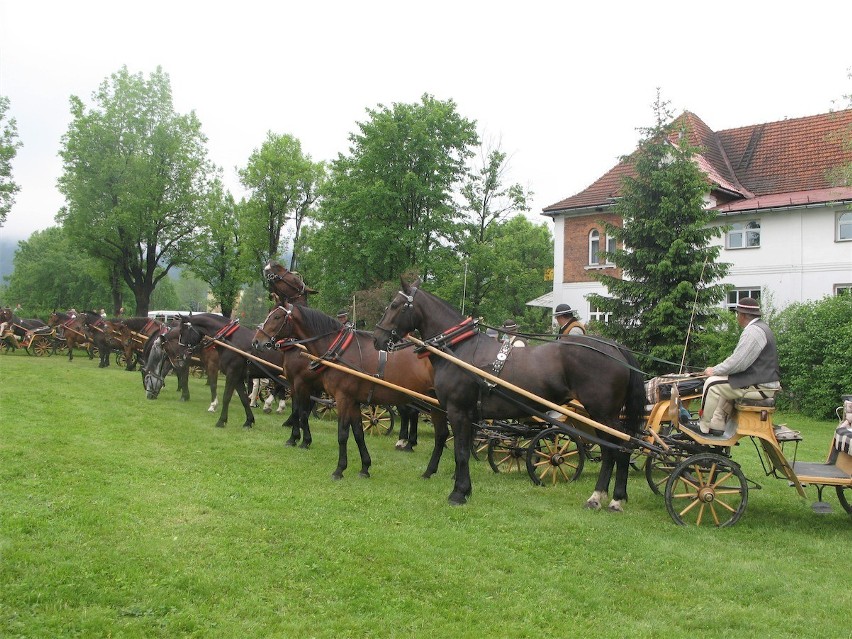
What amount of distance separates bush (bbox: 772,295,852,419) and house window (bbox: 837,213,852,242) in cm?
A: 578

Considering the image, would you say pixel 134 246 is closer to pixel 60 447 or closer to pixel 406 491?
pixel 60 447

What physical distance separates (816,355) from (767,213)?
8611 mm

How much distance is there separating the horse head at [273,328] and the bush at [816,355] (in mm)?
14992

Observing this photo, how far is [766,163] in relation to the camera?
28.5 metres

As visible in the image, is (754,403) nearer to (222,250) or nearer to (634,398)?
(634,398)

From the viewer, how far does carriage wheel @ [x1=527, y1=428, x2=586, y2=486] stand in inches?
371

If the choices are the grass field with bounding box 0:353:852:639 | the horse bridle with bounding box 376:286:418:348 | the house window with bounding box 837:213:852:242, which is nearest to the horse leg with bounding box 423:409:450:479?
the grass field with bounding box 0:353:852:639

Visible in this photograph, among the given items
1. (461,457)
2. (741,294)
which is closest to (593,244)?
(741,294)

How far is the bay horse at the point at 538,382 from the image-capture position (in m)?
7.97

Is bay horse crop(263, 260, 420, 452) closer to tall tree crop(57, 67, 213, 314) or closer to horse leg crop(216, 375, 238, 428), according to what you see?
horse leg crop(216, 375, 238, 428)

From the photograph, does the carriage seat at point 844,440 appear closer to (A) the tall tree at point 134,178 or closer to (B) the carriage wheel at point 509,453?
(B) the carriage wheel at point 509,453

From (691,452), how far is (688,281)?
38.3 feet

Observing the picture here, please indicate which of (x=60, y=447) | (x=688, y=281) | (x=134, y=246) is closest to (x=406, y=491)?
(x=60, y=447)

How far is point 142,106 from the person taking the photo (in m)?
38.5
